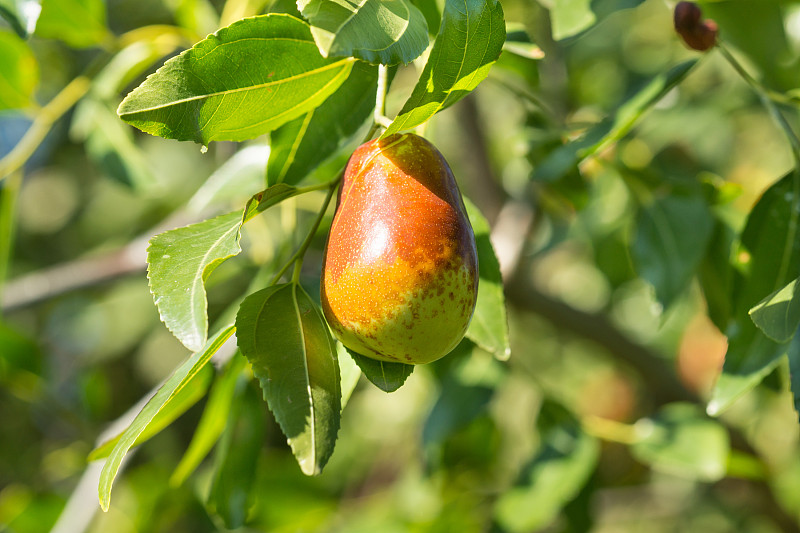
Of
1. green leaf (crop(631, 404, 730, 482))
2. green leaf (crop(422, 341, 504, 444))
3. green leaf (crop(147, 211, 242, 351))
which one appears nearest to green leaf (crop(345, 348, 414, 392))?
green leaf (crop(147, 211, 242, 351))

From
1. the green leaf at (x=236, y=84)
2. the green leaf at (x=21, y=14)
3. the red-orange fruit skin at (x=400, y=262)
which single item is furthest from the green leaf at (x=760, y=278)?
the green leaf at (x=21, y=14)

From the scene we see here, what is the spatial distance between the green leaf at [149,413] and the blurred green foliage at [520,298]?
6.5 inches

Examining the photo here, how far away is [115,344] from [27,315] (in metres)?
0.48

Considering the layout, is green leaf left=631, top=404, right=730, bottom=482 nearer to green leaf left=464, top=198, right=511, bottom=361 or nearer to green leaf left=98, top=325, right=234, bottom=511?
green leaf left=464, top=198, right=511, bottom=361

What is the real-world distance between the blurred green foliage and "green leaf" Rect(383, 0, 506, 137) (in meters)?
0.16

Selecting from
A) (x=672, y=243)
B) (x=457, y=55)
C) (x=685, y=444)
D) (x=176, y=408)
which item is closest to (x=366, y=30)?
(x=457, y=55)

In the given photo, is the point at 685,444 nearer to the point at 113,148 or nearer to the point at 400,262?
the point at 400,262

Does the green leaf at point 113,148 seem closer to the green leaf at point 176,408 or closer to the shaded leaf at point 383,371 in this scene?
the green leaf at point 176,408

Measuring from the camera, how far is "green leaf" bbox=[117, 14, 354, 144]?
1.59 ft

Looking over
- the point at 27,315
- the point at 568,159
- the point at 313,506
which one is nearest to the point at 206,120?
the point at 568,159

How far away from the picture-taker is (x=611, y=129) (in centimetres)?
66

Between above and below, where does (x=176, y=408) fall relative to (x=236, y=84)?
below

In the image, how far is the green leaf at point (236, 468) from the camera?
2.46 ft

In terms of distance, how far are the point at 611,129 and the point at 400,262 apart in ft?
0.97
